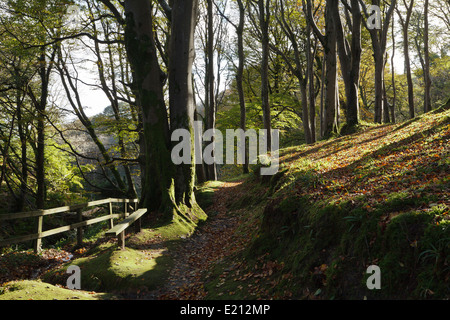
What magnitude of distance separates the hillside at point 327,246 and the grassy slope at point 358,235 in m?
0.01

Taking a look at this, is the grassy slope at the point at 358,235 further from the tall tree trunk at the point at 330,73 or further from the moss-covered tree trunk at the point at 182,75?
the tall tree trunk at the point at 330,73

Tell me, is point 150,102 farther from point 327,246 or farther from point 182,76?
point 327,246

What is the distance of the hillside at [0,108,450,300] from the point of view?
9.98ft

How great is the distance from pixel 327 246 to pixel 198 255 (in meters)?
3.87

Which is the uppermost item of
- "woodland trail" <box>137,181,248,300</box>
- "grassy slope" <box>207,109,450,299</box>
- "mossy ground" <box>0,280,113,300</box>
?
"grassy slope" <box>207,109,450,299</box>

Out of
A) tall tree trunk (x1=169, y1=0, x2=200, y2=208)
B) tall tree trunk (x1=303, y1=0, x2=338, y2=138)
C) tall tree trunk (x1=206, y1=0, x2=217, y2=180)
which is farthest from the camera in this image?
tall tree trunk (x1=206, y1=0, x2=217, y2=180)

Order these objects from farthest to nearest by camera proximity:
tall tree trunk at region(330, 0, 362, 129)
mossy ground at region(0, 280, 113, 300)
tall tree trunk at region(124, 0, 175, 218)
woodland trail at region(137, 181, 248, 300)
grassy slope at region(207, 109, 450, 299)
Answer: tall tree trunk at region(330, 0, 362, 129)
tall tree trunk at region(124, 0, 175, 218)
woodland trail at region(137, 181, 248, 300)
mossy ground at region(0, 280, 113, 300)
grassy slope at region(207, 109, 450, 299)

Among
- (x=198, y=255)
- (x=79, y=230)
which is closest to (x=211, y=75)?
(x=79, y=230)

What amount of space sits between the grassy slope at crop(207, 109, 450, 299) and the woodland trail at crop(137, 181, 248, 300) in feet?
1.40

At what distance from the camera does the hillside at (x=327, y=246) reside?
304 centimetres

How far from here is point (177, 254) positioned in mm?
7082

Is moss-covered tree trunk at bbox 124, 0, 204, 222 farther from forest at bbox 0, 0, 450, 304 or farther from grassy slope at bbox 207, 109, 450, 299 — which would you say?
grassy slope at bbox 207, 109, 450, 299

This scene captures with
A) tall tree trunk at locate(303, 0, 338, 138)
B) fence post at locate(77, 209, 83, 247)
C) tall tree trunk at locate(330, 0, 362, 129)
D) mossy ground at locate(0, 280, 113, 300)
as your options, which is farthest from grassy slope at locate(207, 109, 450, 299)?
tall tree trunk at locate(303, 0, 338, 138)
